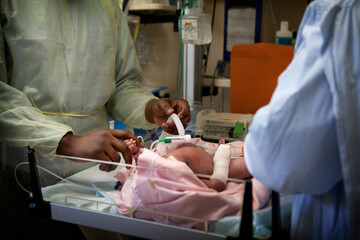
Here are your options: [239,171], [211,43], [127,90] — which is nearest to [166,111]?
[127,90]

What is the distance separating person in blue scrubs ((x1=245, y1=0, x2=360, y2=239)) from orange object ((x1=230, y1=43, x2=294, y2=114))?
1106 mm

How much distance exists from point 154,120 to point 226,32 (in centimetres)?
105

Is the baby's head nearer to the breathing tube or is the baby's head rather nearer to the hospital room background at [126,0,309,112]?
the breathing tube

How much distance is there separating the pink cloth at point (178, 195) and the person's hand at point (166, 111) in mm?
476

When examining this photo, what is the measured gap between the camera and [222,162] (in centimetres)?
112

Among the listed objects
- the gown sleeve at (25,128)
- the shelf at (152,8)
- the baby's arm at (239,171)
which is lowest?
the baby's arm at (239,171)

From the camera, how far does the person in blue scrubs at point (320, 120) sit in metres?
0.65

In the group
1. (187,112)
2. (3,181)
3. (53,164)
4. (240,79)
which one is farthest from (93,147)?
(240,79)

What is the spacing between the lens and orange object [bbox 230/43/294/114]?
1812 millimetres

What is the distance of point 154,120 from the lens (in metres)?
1.45

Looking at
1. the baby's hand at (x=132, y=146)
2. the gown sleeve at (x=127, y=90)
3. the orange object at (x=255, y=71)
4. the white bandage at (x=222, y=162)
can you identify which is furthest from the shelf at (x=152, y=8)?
the baby's hand at (x=132, y=146)

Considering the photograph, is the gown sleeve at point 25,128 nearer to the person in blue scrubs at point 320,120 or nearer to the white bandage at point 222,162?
the white bandage at point 222,162

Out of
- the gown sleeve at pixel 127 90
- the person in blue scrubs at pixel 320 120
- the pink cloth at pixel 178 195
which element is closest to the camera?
the person in blue scrubs at pixel 320 120

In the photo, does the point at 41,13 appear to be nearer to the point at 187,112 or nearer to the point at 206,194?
the point at 187,112
